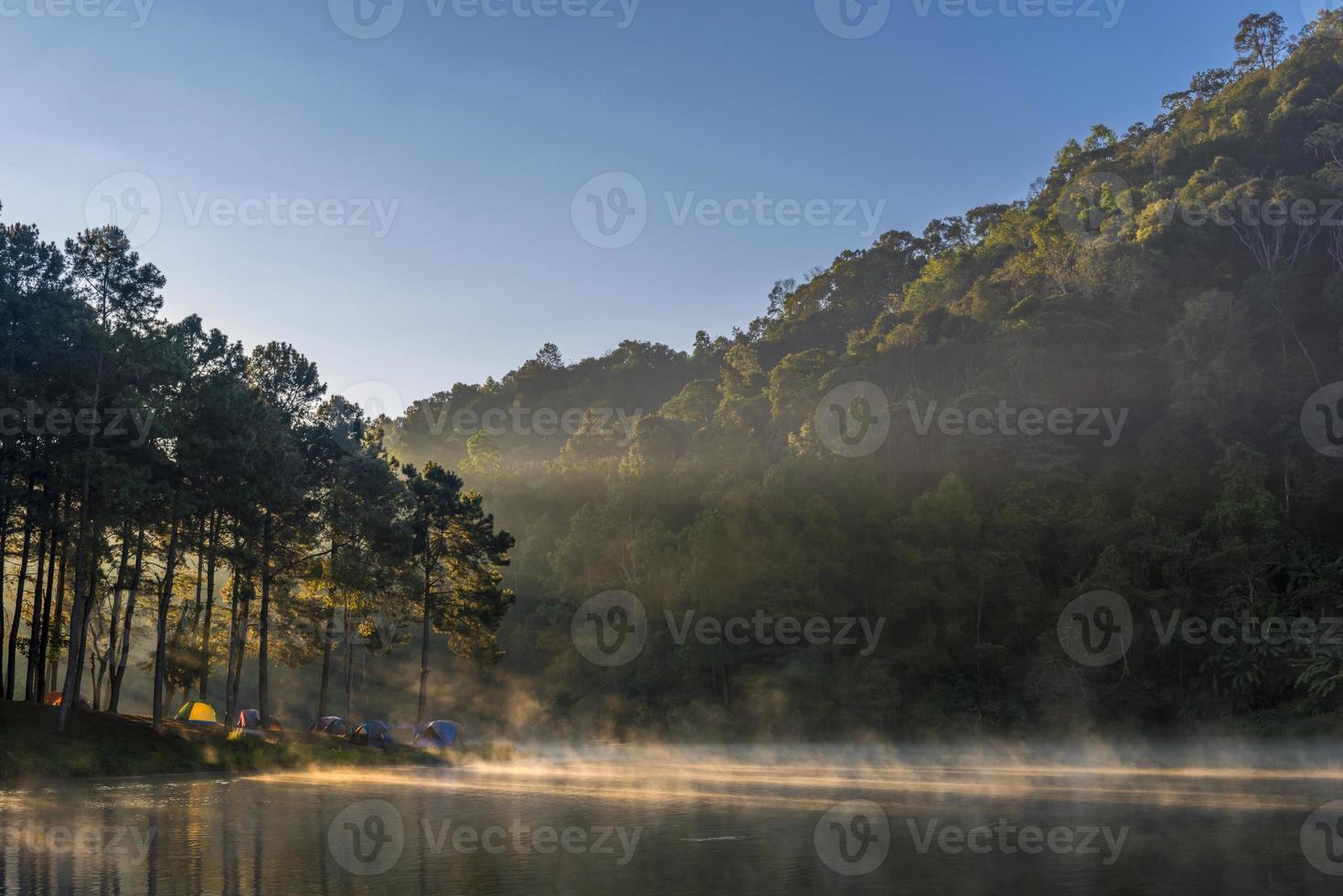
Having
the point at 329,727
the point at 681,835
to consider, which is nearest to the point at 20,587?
the point at 329,727

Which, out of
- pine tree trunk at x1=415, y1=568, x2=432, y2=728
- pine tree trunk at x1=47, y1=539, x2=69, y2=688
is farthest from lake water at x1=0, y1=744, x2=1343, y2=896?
pine tree trunk at x1=415, y1=568, x2=432, y2=728

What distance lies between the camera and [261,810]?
92.4 ft

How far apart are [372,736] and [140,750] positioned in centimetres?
1688

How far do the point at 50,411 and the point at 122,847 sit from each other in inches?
1101

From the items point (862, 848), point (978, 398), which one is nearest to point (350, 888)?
point (862, 848)

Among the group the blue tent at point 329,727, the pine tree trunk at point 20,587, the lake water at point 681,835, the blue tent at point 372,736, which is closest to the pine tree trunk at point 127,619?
→ the pine tree trunk at point 20,587

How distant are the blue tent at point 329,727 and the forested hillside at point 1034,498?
70.3ft

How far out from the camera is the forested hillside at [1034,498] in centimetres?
6862

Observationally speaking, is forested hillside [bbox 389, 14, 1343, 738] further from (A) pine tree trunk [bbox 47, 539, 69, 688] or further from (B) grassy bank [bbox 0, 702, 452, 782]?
(A) pine tree trunk [bbox 47, 539, 69, 688]

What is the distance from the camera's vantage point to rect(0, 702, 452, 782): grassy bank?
128ft

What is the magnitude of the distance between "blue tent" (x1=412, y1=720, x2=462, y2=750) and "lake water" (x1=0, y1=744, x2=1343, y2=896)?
62.0 feet

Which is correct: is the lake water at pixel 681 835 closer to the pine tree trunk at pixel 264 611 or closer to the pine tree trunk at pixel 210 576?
the pine tree trunk at pixel 210 576

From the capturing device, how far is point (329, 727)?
64.1 meters

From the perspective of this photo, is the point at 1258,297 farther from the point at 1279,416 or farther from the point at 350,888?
the point at 350,888
